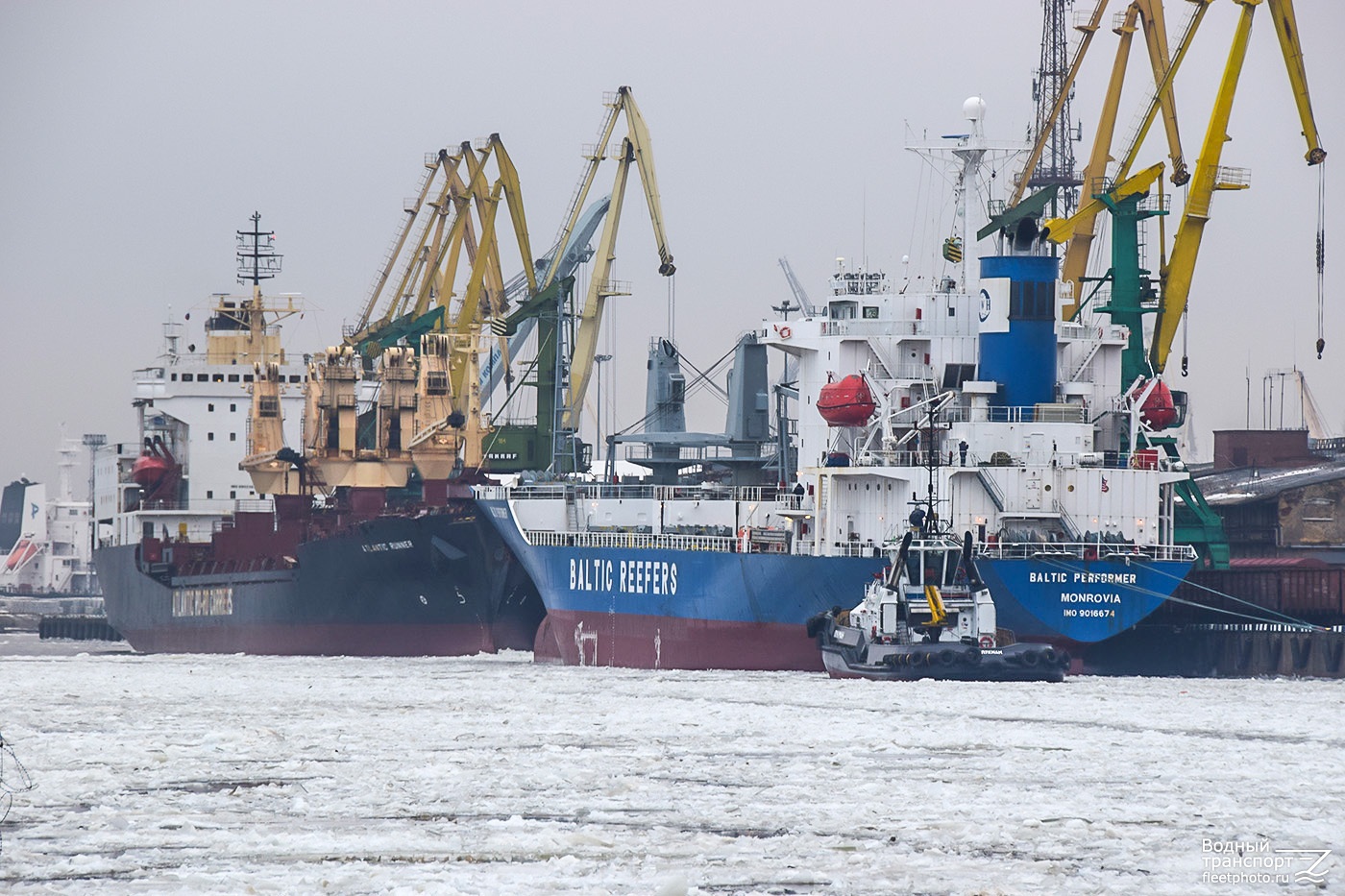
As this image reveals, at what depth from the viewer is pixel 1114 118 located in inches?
2003

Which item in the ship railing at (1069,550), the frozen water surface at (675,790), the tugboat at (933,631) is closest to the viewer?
the frozen water surface at (675,790)

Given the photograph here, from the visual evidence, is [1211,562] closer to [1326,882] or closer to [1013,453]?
[1013,453]

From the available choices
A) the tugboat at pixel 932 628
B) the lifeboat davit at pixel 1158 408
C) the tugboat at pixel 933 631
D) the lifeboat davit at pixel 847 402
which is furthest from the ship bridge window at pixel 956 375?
the tugboat at pixel 933 631

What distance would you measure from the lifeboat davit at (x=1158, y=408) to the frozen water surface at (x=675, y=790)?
9104 millimetres

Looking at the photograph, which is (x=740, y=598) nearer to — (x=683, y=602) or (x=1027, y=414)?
(x=683, y=602)

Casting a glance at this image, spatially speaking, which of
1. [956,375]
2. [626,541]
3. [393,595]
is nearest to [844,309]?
[956,375]

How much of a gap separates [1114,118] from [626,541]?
1657 cm

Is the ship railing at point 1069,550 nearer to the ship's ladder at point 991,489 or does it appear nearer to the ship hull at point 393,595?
the ship's ladder at point 991,489

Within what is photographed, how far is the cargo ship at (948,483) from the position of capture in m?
37.2

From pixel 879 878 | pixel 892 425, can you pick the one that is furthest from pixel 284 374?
pixel 879 878

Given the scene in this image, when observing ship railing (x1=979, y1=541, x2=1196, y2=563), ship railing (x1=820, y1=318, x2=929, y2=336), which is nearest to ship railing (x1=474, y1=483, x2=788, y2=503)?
ship railing (x1=820, y1=318, x2=929, y2=336)

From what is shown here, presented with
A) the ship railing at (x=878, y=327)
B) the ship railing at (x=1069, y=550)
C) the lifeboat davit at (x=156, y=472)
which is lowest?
the ship railing at (x=1069, y=550)

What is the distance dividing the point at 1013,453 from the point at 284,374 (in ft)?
114

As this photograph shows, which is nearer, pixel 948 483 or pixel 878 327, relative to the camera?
pixel 948 483
